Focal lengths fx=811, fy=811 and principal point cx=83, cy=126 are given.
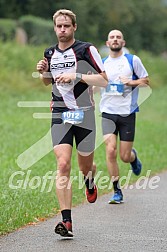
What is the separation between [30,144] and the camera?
58.7ft

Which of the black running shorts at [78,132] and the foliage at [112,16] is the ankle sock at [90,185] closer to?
the black running shorts at [78,132]

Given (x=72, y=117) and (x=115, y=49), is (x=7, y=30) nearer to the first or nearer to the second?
(x=115, y=49)

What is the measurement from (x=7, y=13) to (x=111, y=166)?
4550 centimetres

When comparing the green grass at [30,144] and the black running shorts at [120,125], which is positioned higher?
the black running shorts at [120,125]

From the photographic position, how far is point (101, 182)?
1339 cm

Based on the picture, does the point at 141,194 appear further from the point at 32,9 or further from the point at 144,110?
the point at 32,9

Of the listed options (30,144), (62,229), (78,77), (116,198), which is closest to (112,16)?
(30,144)

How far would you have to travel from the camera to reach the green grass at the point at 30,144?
399 inches

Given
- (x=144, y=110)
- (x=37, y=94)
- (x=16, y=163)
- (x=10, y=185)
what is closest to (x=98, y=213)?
(x=10, y=185)

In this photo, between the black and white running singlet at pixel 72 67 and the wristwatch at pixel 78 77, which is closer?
the wristwatch at pixel 78 77

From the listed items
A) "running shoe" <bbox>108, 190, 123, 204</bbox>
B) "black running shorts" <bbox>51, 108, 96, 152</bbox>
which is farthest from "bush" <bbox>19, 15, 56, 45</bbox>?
"black running shorts" <bbox>51, 108, 96, 152</bbox>

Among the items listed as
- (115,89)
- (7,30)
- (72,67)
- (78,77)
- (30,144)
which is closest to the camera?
(78,77)

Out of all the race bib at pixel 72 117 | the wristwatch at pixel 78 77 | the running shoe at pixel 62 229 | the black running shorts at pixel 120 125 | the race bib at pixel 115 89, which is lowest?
the running shoe at pixel 62 229

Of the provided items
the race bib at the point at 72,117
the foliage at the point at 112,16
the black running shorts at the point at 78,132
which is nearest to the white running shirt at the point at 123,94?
the black running shorts at the point at 78,132
